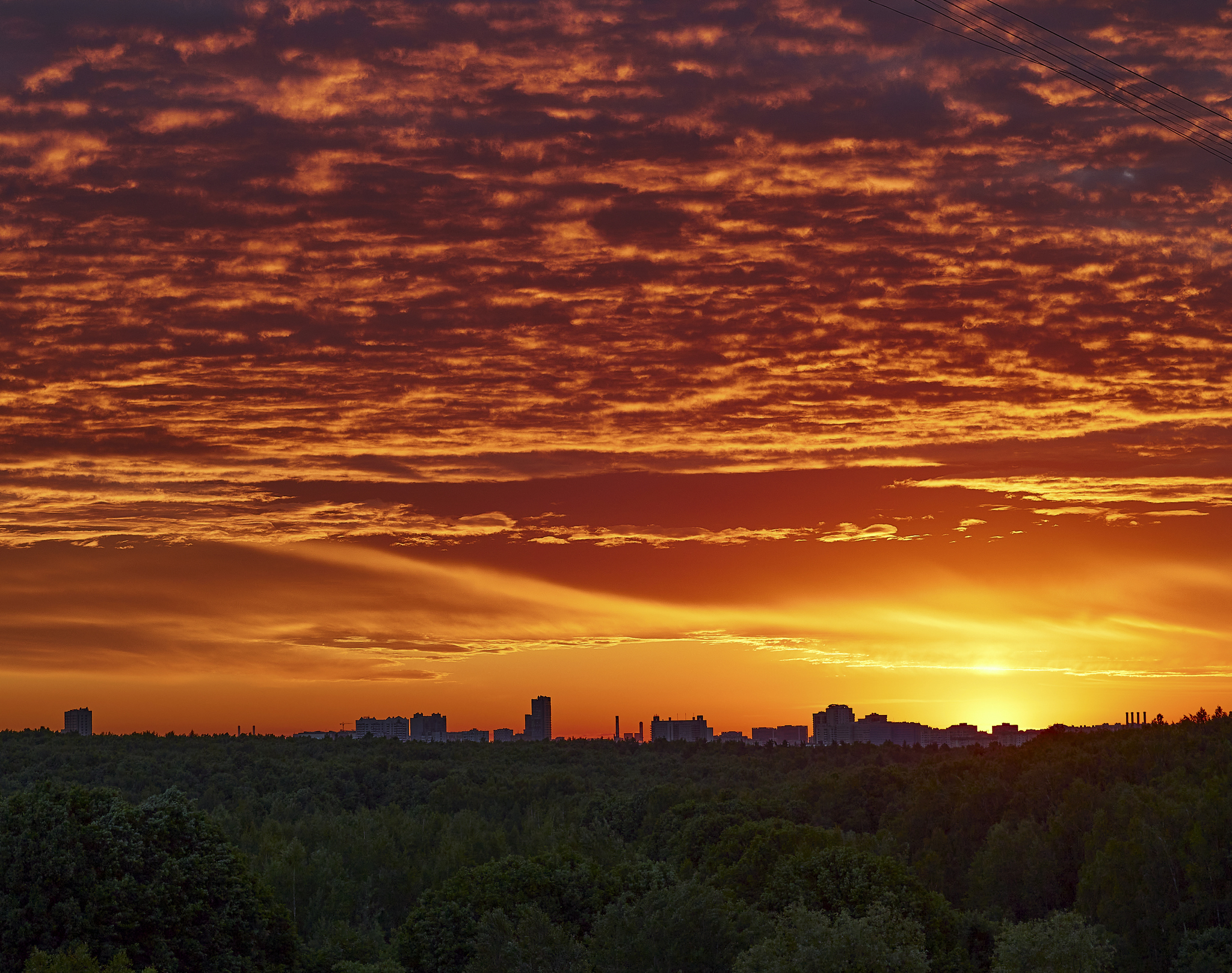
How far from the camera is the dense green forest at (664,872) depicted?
56.4 metres

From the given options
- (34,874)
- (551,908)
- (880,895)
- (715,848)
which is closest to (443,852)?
(715,848)

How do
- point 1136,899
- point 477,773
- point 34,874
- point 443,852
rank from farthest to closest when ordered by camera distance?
point 477,773
point 443,852
point 1136,899
point 34,874

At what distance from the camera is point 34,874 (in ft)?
182

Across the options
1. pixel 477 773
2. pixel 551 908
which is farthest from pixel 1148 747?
pixel 477 773

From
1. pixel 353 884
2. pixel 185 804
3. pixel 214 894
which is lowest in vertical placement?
pixel 353 884

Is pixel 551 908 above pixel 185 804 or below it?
below

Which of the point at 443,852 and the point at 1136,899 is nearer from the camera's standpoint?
the point at 1136,899

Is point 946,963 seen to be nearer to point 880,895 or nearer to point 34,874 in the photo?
point 880,895

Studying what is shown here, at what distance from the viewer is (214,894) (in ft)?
196

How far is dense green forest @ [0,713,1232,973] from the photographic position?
56.4 metres

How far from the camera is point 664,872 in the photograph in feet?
271

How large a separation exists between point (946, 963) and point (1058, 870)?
43.9m

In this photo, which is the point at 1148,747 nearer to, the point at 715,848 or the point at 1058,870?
the point at 1058,870

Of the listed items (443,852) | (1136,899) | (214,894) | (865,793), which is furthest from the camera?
(865,793)
